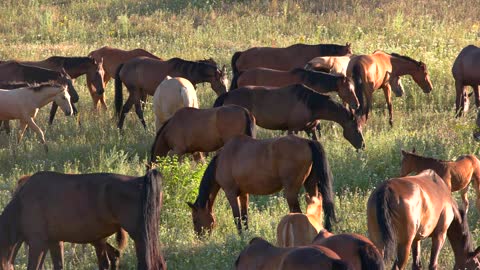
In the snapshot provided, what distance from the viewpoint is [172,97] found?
1562 centimetres

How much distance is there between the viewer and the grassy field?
11125 mm

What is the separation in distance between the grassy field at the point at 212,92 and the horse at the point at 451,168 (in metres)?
0.55

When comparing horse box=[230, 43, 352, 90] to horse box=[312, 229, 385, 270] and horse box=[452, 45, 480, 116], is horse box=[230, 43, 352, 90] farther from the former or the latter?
horse box=[312, 229, 385, 270]

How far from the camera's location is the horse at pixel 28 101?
51.9ft

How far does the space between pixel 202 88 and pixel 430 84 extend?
4.08 meters

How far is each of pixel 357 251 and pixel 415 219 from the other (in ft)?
4.72

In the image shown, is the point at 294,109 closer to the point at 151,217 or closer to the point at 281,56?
the point at 281,56

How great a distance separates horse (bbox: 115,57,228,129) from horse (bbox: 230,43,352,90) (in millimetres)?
1470

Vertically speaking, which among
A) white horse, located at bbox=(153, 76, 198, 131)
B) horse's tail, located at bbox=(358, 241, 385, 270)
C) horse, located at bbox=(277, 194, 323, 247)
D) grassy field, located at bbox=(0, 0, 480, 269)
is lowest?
grassy field, located at bbox=(0, 0, 480, 269)

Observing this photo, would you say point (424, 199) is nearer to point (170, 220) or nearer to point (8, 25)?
point (170, 220)

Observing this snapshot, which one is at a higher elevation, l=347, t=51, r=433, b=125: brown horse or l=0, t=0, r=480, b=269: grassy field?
l=347, t=51, r=433, b=125: brown horse

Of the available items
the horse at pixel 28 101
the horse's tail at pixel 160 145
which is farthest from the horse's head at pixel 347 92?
the horse at pixel 28 101

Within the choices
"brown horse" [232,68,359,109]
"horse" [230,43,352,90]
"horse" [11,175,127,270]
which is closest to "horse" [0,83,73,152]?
"brown horse" [232,68,359,109]

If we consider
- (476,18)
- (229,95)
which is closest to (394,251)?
(229,95)
